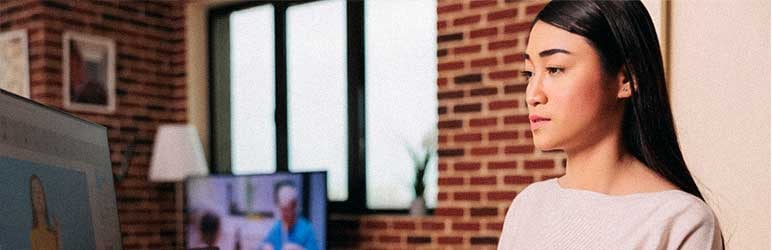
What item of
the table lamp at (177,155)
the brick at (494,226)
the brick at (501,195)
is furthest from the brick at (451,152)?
the table lamp at (177,155)

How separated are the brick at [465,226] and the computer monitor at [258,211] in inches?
23.9

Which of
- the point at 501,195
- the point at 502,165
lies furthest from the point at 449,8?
the point at 501,195

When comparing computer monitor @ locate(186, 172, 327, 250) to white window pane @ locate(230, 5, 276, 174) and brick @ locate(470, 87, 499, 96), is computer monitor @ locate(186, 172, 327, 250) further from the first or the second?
brick @ locate(470, 87, 499, 96)

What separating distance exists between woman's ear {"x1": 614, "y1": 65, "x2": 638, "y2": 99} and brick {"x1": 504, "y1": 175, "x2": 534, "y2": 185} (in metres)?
2.22

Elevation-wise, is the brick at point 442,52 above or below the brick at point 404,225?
above

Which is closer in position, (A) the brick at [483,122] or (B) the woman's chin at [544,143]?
(B) the woman's chin at [544,143]

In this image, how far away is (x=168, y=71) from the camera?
484 cm

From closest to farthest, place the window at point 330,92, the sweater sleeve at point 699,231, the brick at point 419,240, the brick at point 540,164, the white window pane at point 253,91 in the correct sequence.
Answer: the sweater sleeve at point 699,231, the brick at point 540,164, the brick at point 419,240, the window at point 330,92, the white window pane at point 253,91

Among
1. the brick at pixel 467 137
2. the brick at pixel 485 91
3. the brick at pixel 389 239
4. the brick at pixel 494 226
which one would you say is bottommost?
the brick at pixel 389 239

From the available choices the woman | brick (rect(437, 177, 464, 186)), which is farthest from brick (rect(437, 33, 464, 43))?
the woman

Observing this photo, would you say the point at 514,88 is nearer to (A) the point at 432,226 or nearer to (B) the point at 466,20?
(B) the point at 466,20

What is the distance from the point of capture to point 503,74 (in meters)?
3.37

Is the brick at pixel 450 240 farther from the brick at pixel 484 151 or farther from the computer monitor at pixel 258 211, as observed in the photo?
the computer monitor at pixel 258 211

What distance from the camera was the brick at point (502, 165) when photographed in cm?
335
